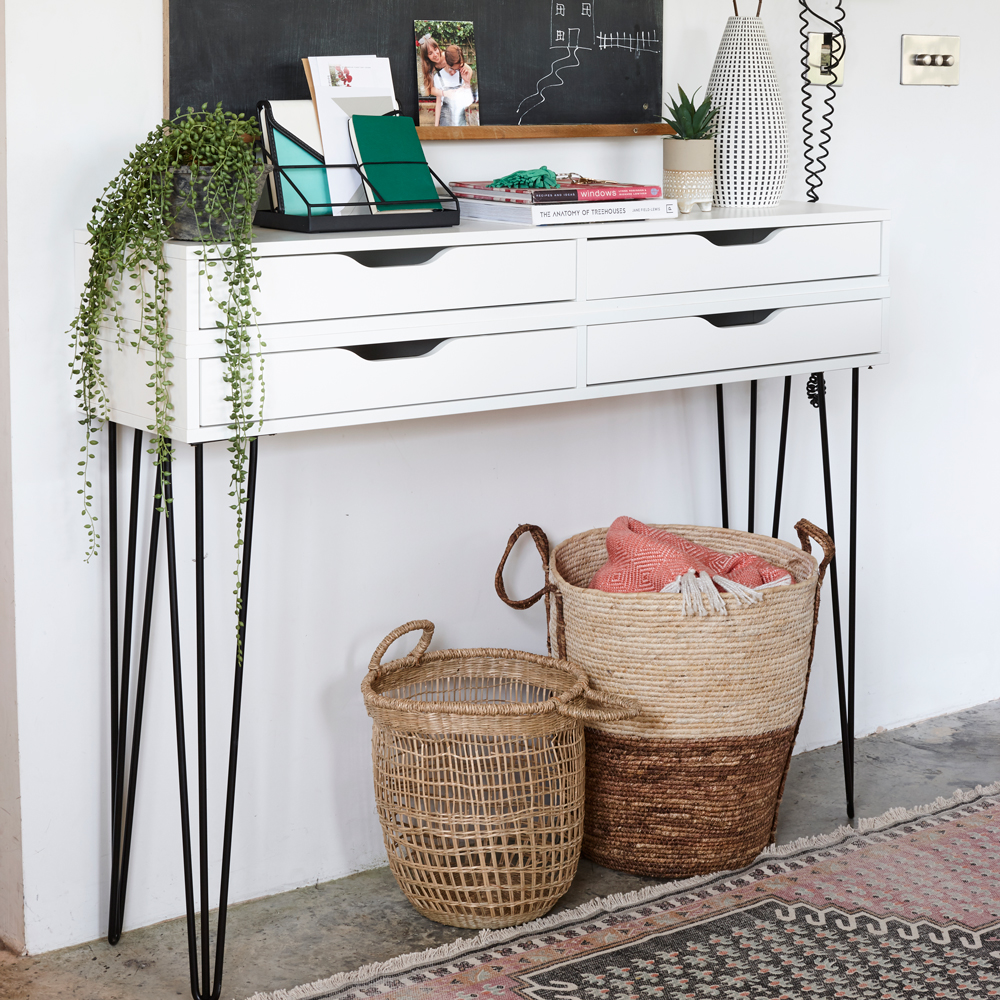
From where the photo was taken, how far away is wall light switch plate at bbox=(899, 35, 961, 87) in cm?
269

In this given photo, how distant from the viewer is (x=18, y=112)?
1.79 metres

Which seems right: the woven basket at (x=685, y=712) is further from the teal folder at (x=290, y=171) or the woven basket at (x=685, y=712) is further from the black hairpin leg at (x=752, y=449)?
the teal folder at (x=290, y=171)

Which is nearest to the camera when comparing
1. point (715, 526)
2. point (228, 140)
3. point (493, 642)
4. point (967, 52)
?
point (228, 140)

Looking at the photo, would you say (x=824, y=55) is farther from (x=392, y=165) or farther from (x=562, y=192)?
(x=392, y=165)

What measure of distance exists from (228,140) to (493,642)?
1079mm

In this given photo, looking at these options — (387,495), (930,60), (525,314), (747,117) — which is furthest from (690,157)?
(930,60)

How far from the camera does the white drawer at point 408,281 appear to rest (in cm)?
170

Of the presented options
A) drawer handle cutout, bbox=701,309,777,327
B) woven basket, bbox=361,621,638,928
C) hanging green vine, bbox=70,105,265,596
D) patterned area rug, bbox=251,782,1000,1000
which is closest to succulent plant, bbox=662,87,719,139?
drawer handle cutout, bbox=701,309,777,327

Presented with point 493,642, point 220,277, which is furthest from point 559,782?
point 220,277

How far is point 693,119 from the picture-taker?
2.20 meters

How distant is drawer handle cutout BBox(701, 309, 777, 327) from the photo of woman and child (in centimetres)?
50

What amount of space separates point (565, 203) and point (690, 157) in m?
0.34

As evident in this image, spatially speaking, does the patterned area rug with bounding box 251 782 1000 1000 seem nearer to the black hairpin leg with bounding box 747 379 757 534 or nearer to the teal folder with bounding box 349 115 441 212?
the black hairpin leg with bounding box 747 379 757 534

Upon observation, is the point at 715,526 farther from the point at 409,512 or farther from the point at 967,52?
the point at 967,52
